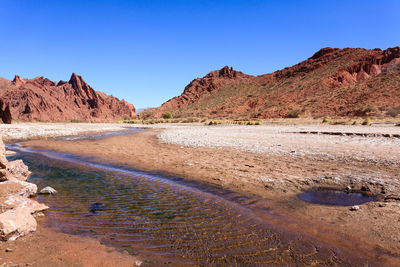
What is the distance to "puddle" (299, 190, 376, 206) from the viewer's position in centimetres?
546

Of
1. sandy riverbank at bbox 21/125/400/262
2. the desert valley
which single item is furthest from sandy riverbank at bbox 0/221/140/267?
sandy riverbank at bbox 21/125/400/262

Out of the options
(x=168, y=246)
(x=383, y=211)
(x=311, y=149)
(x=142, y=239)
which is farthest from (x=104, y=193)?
(x=311, y=149)

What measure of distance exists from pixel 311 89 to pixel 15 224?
240 ft

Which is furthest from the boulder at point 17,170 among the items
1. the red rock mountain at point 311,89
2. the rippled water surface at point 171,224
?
the red rock mountain at point 311,89

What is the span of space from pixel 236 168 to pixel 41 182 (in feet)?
21.7

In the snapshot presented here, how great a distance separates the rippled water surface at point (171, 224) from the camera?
348 cm

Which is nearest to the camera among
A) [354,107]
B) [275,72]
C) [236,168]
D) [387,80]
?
[236,168]

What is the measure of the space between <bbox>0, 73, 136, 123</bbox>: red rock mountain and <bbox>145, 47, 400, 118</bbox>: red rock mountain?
3729cm

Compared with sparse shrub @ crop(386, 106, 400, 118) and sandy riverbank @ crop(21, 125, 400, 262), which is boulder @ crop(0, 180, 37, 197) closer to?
sandy riverbank @ crop(21, 125, 400, 262)

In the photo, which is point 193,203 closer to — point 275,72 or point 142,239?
point 142,239

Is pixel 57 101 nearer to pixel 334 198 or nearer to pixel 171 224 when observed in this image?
pixel 171 224

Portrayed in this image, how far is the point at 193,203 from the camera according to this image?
570cm

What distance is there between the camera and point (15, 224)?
12.5ft

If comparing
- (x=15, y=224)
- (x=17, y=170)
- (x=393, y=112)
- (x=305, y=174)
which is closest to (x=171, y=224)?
(x=15, y=224)
